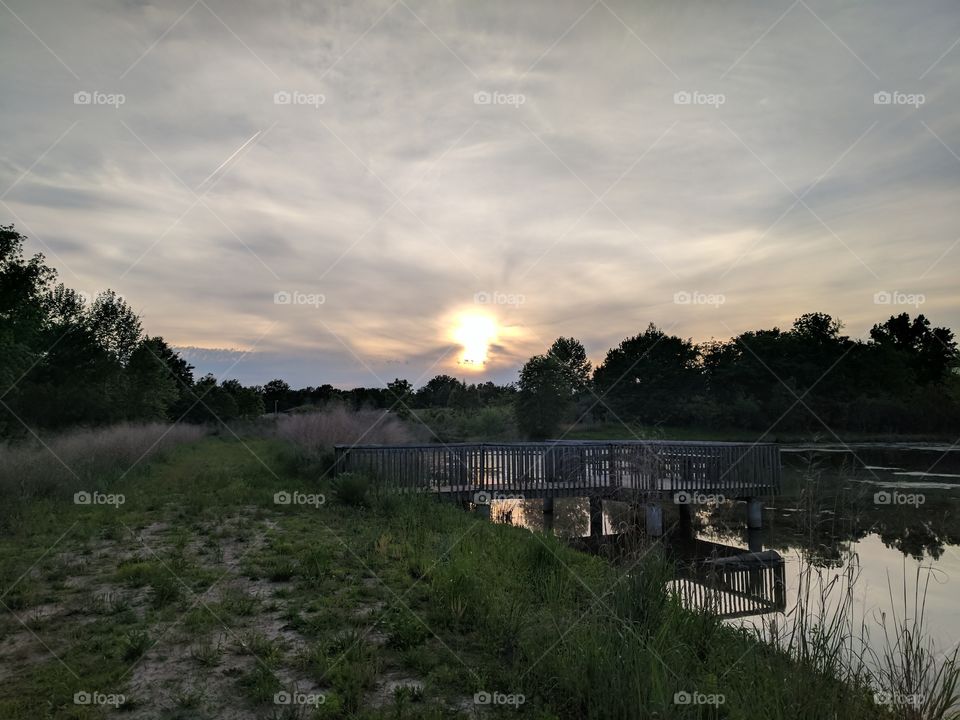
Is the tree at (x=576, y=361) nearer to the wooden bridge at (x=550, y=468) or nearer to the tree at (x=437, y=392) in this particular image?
the tree at (x=437, y=392)

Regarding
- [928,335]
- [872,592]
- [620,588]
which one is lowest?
[872,592]

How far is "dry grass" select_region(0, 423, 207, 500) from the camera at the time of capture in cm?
1227

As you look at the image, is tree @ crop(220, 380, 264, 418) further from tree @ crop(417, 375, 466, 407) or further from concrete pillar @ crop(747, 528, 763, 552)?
concrete pillar @ crop(747, 528, 763, 552)

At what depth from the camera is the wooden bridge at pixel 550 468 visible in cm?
1524

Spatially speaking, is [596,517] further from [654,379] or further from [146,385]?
[654,379]

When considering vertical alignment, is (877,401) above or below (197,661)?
above

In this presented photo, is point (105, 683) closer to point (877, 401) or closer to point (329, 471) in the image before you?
point (329, 471)

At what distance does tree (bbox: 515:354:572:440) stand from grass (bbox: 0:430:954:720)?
116 feet

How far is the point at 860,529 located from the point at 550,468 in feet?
28.1

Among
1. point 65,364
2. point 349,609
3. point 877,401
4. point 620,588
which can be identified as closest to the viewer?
point 620,588

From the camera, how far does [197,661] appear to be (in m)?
5.13

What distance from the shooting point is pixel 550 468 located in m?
16.2

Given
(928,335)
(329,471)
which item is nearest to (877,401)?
(928,335)

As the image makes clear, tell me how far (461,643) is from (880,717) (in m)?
3.40
